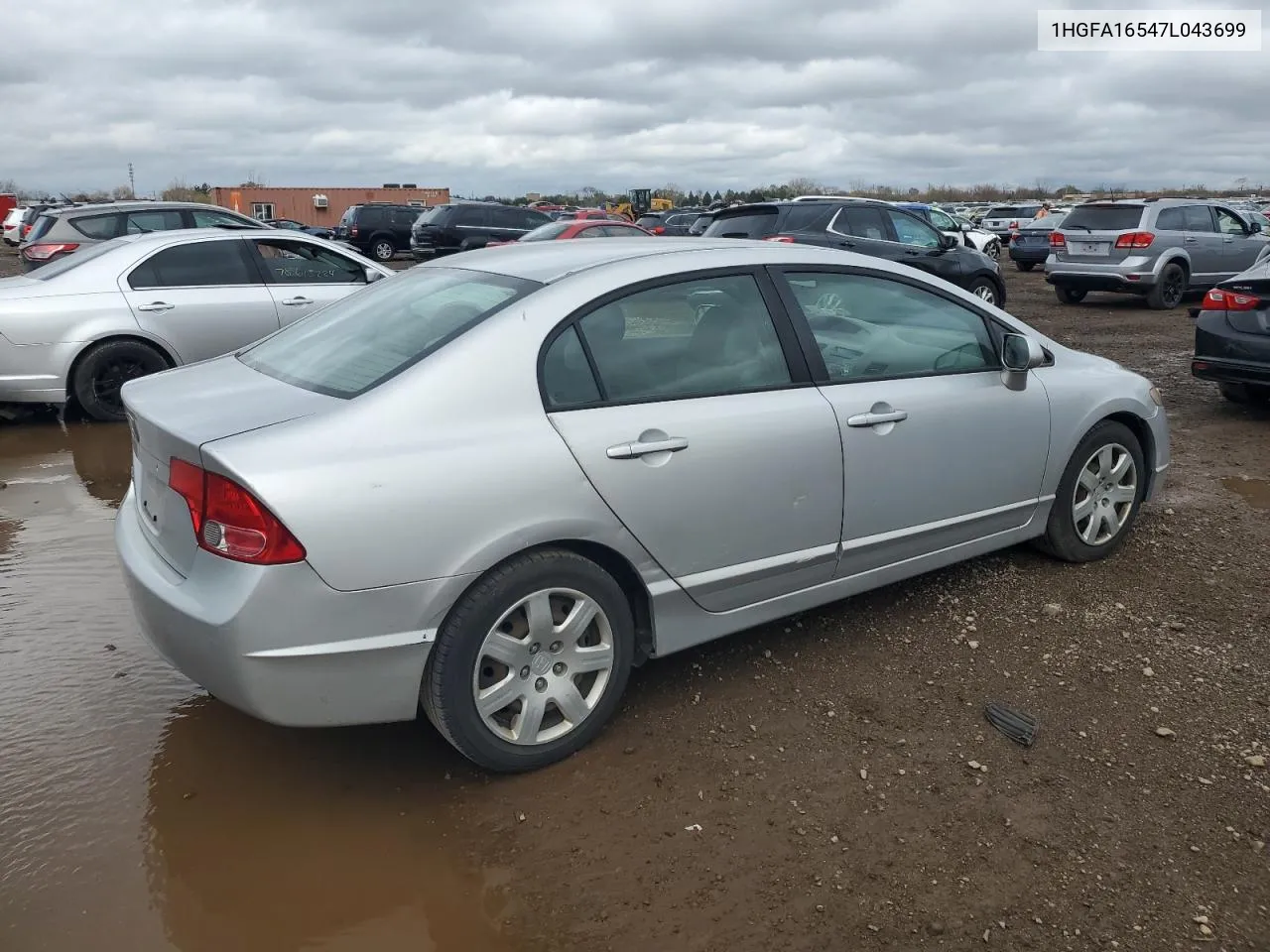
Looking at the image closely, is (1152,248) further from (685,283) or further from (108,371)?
(108,371)

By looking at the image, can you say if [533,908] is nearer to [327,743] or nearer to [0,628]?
[327,743]

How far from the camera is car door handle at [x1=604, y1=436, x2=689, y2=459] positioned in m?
3.09

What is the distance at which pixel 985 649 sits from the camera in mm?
3881

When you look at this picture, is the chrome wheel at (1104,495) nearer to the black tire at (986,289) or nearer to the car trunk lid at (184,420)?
the car trunk lid at (184,420)

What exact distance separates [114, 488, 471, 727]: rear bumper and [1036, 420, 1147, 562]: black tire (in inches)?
115

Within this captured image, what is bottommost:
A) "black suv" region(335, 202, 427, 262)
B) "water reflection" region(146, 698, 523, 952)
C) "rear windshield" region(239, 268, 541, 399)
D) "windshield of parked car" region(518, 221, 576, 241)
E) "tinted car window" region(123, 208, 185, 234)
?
"water reflection" region(146, 698, 523, 952)

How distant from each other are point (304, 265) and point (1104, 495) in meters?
6.54

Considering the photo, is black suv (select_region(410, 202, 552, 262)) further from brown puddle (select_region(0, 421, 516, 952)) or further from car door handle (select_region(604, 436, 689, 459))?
car door handle (select_region(604, 436, 689, 459))

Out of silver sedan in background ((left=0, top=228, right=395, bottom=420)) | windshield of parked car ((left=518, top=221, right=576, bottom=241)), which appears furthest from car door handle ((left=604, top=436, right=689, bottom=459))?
windshield of parked car ((left=518, top=221, right=576, bottom=241))

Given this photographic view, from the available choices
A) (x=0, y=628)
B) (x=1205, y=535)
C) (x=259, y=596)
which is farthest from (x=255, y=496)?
(x=1205, y=535)

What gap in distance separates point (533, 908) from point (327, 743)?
1102 mm

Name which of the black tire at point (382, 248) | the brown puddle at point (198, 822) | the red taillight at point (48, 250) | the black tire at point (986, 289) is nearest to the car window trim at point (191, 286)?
the brown puddle at point (198, 822)

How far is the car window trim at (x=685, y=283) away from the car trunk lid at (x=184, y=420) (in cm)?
67

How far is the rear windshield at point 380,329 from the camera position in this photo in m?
3.13
